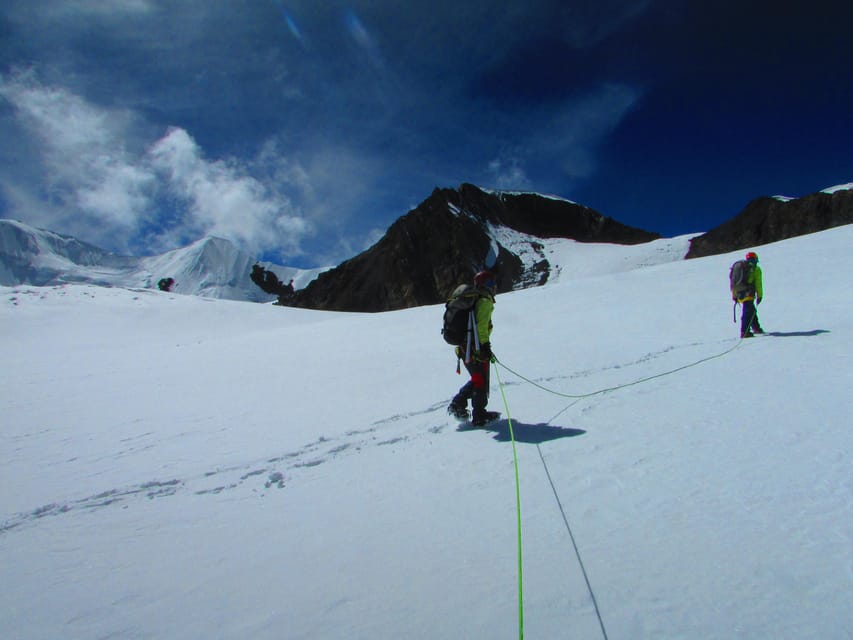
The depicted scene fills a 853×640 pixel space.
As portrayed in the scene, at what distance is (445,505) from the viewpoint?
312cm

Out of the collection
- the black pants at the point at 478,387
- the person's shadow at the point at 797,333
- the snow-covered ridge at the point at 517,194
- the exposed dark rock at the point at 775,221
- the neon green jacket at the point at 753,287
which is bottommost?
the person's shadow at the point at 797,333

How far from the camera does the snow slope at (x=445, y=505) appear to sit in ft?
6.81

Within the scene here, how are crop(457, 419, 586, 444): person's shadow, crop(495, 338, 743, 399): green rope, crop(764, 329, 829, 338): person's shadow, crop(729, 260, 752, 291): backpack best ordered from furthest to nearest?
crop(729, 260, 752, 291): backpack → crop(764, 329, 829, 338): person's shadow → crop(495, 338, 743, 399): green rope → crop(457, 419, 586, 444): person's shadow

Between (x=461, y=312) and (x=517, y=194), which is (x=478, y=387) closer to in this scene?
(x=461, y=312)

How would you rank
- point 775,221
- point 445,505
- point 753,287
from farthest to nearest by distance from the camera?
point 775,221 → point 753,287 → point 445,505

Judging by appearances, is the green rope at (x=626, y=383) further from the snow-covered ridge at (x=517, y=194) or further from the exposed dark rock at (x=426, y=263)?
the snow-covered ridge at (x=517, y=194)

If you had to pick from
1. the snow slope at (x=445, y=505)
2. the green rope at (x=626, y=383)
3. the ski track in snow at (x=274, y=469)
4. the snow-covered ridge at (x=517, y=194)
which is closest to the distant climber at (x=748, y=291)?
the snow slope at (x=445, y=505)

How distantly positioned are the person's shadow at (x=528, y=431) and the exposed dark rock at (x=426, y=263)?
88.6 meters

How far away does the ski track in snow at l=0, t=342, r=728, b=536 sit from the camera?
3.57 meters

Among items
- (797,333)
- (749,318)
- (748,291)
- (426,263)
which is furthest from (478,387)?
(426,263)

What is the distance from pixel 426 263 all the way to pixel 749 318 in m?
95.8

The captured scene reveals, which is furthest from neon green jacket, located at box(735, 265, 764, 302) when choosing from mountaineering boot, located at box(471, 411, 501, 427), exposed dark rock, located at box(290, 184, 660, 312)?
exposed dark rock, located at box(290, 184, 660, 312)

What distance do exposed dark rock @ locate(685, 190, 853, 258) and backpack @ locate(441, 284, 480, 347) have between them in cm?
8433

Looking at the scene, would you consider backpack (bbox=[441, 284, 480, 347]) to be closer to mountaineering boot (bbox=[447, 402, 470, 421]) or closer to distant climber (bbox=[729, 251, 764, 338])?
mountaineering boot (bbox=[447, 402, 470, 421])
